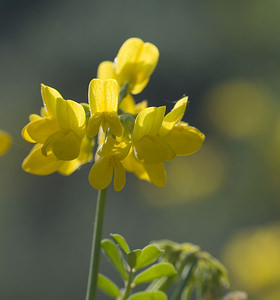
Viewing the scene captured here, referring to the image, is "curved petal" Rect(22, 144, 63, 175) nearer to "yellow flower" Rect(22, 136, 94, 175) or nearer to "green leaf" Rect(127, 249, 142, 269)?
"yellow flower" Rect(22, 136, 94, 175)

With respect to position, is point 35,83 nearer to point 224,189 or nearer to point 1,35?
point 1,35

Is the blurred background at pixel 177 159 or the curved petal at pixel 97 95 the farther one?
the blurred background at pixel 177 159

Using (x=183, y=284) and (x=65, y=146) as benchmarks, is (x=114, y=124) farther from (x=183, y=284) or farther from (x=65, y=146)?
(x=183, y=284)

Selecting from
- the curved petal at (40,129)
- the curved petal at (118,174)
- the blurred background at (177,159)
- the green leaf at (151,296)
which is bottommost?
the blurred background at (177,159)

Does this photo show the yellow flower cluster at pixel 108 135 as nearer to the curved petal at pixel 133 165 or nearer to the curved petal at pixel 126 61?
the curved petal at pixel 133 165

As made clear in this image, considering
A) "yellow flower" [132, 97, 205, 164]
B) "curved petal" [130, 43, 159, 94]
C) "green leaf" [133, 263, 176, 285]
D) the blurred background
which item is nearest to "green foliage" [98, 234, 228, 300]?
"green leaf" [133, 263, 176, 285]

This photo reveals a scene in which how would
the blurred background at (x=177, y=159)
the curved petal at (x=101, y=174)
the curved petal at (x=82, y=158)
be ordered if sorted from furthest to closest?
Answer: the blurred background at (x=177, y=159) < the curved petal at (x=82, y=158) < the curved petal at (x=101, y=174)

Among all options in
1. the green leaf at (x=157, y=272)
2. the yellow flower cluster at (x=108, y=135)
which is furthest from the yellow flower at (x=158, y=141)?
the green leaf at (x=157, y=272)

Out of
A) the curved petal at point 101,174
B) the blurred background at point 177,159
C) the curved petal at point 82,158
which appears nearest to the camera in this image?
the curved petal at point 101,174
